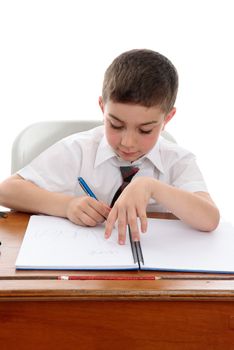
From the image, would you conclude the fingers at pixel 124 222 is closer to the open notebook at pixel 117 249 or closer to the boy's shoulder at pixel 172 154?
the open notebook at pixel 117 249

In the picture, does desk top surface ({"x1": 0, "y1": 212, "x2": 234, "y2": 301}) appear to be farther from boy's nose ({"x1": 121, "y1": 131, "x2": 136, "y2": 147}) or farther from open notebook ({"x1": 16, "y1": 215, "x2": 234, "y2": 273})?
boy's nose ({"x1": 121, "y1": 131, "x2": 136, "y2": 147})

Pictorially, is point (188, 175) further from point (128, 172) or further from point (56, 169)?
point (56, 169)

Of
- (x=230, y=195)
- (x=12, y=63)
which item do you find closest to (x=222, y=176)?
(x=230, y=195)

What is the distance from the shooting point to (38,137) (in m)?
1.37

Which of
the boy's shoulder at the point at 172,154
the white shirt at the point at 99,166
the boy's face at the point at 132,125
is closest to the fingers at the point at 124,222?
the boy's face at the point at 132,125

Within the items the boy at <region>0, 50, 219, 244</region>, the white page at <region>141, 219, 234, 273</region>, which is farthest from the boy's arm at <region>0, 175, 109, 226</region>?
the white page at <region>141, 219, 234, 273</region>

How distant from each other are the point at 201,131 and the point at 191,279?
164 cm

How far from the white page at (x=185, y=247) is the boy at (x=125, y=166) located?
33mm

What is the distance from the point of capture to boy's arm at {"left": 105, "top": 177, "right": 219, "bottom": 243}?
87cm

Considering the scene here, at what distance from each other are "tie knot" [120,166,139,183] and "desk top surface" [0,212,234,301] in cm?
49

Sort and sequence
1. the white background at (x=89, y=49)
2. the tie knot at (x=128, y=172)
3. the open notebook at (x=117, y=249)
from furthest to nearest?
the white background at (x=89, y=49) → the tie knot at (x=128, y=172) → the open notebook at (x=117, y=249)

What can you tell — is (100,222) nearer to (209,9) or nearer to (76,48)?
(76,48)

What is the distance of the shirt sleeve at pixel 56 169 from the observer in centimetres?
118

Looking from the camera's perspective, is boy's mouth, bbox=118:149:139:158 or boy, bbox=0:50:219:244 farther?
boy's mouth, bbox=118:149:139:158
